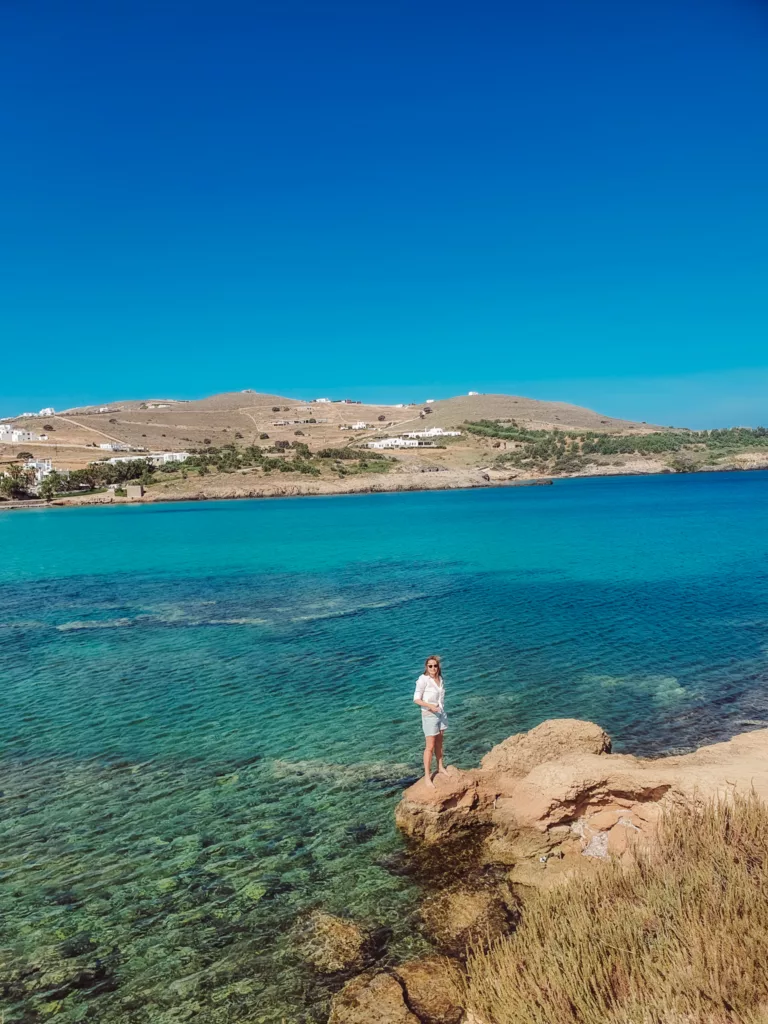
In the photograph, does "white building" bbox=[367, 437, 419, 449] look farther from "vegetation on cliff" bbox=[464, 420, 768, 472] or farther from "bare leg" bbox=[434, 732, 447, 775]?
"bare leg" bbox=[434, 732, 447, 775]

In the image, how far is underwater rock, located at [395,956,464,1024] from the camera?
20.9 ft

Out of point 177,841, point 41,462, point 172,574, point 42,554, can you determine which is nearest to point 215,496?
point 41,462

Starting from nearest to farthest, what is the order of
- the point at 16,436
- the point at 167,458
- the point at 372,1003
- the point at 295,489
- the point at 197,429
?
the point at 372,1003, the point at 295,489, the point at 167,458, the point at 16,436, the point at 197,429

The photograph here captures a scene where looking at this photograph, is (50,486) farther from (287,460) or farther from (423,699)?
(423,699)

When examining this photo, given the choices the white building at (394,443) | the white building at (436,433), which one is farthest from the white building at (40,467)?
the white building at (436,433)

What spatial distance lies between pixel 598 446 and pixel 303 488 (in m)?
77.3

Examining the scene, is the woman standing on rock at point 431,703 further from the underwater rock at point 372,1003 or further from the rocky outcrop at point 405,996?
the underwater rock at point 372,1003

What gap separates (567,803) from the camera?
9.38 m

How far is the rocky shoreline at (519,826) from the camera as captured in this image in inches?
283

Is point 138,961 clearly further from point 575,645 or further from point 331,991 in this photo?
point 575,645

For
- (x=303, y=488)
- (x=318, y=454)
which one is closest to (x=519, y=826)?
(x=303, y=488)

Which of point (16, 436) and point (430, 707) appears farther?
point (16, 436)

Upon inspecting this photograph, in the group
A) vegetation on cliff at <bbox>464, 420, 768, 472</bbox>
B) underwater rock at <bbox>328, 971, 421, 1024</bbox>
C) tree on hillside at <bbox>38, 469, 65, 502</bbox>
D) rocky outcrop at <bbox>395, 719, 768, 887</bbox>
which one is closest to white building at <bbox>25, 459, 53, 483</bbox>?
tree on hillside at <bbox>38, 469, 65, 502</bbox>

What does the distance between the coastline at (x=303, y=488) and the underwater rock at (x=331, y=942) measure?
322 ft
